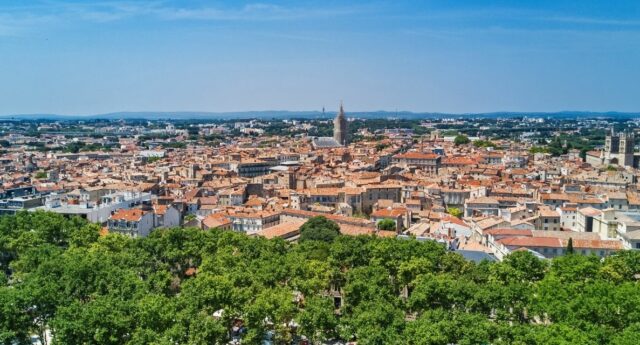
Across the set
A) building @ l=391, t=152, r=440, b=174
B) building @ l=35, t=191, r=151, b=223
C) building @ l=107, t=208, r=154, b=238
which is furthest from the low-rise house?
building @ l=391, t=152, r=440, b=174

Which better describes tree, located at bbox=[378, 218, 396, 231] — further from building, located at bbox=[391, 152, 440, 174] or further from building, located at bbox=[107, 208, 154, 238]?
building, located at bbox=[391, 152, 440, 174]

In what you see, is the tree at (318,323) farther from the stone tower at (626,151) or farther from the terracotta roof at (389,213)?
the stone tower at (626,151)

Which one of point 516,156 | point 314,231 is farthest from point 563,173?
point 314,231

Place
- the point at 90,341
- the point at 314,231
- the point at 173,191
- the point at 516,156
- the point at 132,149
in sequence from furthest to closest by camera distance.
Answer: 1. the point at 132,149
2. the point at 516,156
3. the point at 173,191
4. the point at 314,231
5. the point at 90,341

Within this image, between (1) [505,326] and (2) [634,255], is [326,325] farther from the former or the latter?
(2) [634,255]

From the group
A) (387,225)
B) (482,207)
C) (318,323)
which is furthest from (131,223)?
(482,207)

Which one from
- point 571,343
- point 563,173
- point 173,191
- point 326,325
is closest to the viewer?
point 571,343

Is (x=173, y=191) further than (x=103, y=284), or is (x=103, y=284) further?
(x=173, y=191)
